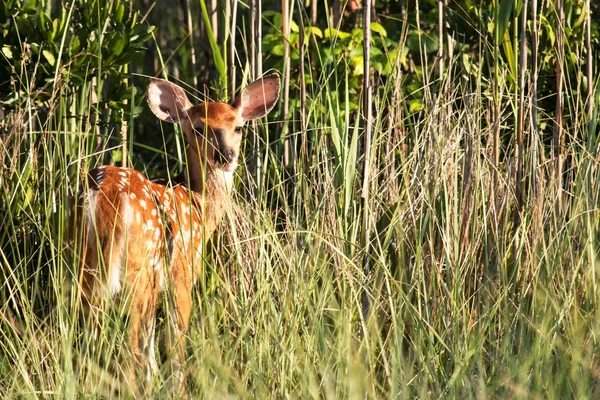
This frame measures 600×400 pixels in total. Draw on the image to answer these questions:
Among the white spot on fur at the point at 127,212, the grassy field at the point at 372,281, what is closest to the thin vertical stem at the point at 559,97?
the grassy field at the point at 372,281

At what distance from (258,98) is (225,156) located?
319 millimetres

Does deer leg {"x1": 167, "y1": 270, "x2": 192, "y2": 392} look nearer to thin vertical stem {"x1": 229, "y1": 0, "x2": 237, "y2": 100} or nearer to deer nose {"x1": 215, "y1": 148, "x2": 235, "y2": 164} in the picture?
deer nose {"x1": 215, "y1": 148, "x2": 235, "y2": 164}

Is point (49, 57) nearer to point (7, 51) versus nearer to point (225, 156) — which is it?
point (7, 51)

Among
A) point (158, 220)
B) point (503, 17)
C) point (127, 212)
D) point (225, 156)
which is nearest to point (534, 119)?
point (503, 17)

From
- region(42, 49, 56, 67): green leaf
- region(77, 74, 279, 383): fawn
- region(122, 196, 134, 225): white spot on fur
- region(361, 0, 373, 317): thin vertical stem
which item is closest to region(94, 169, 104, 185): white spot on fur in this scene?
region(77, 74, 279, 383): fawn

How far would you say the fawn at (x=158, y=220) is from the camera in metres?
3.37

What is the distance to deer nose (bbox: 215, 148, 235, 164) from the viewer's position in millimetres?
3882

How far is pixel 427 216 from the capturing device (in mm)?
3432

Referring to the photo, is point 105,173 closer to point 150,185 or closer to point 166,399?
point 150,185

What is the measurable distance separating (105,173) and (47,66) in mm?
606

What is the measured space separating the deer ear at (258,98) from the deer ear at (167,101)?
0.70ft

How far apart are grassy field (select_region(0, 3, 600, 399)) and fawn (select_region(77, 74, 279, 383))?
93 mm

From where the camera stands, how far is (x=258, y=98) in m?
4.07

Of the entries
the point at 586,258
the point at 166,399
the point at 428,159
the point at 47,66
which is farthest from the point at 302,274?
the point at 47,66
